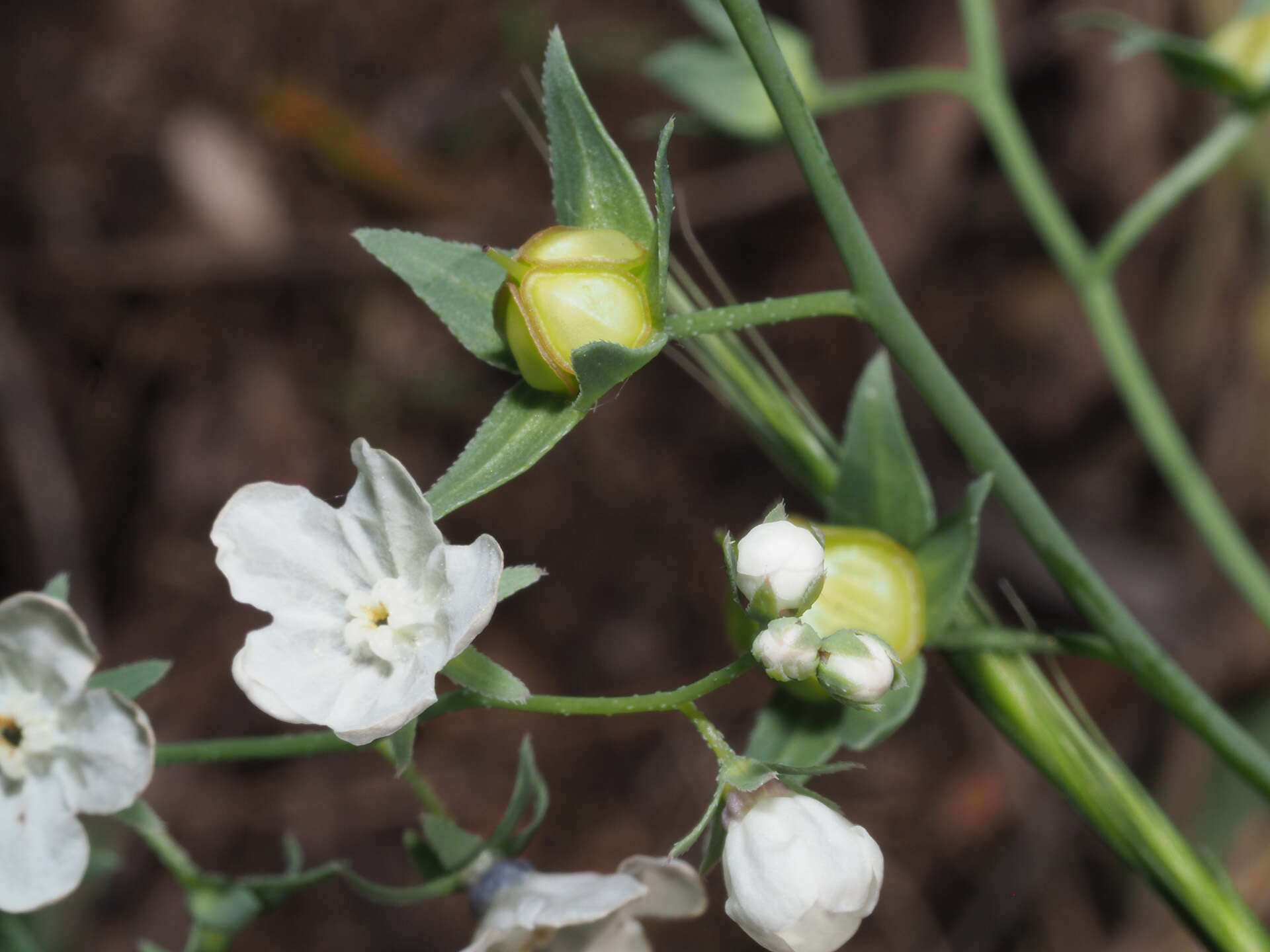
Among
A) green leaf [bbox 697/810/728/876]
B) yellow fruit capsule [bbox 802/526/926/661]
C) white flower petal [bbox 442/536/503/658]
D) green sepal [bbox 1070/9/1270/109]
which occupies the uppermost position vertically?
green sepal [bbox 1070/9/1270/109]

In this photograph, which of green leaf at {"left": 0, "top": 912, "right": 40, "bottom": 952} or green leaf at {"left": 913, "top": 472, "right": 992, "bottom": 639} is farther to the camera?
green leaf at {"left": 0, "top": 912, "right": 40, "bottom": 952}

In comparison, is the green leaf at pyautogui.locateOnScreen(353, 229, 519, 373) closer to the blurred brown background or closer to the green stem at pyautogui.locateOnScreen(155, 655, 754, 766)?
the green stem at pyautogui.locateOnScreen(155, 655, 754, 766)

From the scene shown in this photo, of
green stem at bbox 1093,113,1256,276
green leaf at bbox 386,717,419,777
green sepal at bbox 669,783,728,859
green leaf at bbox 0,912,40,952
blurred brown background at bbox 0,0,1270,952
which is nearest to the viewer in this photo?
green sepal at bbox 669,783,728,859

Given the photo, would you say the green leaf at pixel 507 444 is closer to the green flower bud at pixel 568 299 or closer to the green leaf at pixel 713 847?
the green flower bud at pixel 568 299

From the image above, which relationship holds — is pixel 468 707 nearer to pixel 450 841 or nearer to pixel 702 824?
pixel 450 841

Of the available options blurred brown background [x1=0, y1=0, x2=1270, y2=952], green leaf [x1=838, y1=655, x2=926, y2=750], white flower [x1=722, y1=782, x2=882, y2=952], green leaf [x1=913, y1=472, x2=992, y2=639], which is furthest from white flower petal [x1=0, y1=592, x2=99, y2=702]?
blurred brown background [x1=0, y1=0, x2=1270, y2=952]

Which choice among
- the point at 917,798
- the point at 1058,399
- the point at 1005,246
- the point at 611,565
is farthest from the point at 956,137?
the point at 917,798
